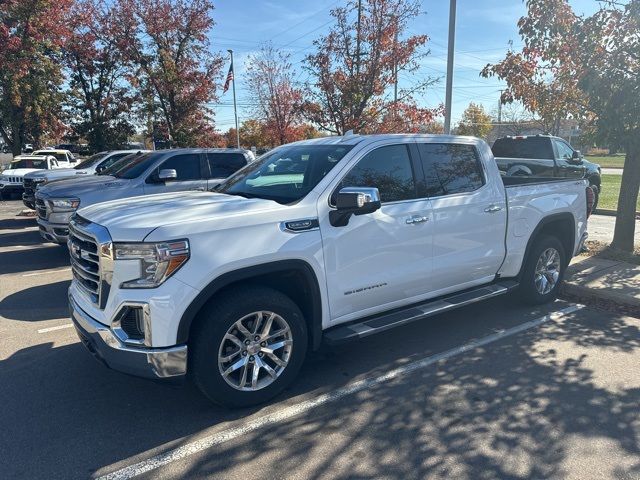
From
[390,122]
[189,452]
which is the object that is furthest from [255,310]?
[390,122]

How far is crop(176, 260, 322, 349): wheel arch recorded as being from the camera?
10.5 ft

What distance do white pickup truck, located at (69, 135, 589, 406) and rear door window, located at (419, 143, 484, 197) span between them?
0.05ft

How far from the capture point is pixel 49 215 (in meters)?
8.01

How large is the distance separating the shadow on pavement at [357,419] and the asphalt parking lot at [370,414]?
0.01 m

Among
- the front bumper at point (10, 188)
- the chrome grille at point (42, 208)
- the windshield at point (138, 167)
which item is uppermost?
the windshield at point (138, 167)

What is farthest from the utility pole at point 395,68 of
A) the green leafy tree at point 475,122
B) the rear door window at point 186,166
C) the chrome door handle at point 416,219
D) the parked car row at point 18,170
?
the green leafy tree at point 475,122

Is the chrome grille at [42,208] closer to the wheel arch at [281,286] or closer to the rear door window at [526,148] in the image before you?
the wheel arch at [281,286]

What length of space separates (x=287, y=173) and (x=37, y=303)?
154 inches

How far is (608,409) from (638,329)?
2073 mm

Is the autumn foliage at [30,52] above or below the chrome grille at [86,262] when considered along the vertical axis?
above

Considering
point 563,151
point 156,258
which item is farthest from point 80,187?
point 563,151

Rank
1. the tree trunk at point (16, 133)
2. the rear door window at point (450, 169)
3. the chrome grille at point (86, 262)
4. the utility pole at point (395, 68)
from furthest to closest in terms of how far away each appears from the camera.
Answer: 1. the tree trunk at point (16, 133)
2. the utility pole at point (395, 68)
3. the rear door window at point (450, 169)
4. the chrome grille at point (86, 262)

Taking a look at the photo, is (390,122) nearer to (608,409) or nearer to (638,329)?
(638,329)

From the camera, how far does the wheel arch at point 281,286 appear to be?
3201 mm
